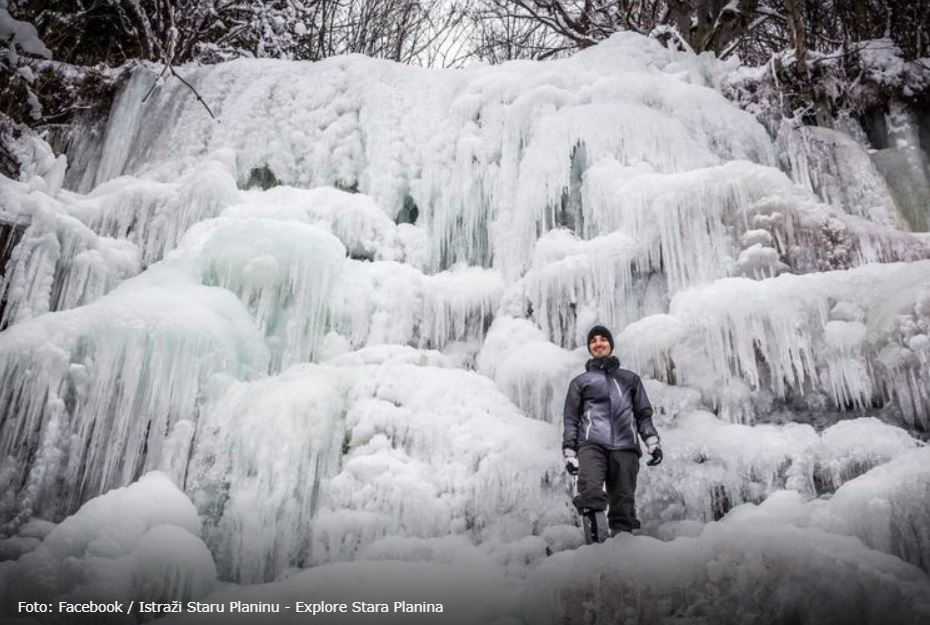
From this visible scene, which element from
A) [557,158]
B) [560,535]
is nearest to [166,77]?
[557,158]

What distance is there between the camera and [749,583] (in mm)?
2426

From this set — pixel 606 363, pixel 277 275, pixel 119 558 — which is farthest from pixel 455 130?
pixel 119 558

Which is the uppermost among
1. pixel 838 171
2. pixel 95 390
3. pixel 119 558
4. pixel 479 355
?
pixel 838 171

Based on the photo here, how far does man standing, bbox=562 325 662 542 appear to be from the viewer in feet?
9.95

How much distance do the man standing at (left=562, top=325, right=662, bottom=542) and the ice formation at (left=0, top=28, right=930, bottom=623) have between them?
33 cm

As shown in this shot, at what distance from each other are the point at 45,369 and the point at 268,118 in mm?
3461

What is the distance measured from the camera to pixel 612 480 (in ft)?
10.3

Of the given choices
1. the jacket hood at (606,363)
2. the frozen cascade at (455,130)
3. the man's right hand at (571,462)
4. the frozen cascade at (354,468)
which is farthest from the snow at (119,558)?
the frozen cascade at (455,130)

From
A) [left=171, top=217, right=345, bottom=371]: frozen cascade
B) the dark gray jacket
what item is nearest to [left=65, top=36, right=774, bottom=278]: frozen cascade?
[left=171, top=217, right=345, bottom=371]: frozen cascade

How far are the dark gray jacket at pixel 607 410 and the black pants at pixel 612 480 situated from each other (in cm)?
5

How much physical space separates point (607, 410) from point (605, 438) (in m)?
0.15

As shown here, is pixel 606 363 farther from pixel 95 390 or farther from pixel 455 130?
pixel 455 130

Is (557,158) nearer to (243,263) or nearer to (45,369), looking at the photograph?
(243,263)

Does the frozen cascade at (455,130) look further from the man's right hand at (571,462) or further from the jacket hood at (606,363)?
the man's right hand at (571,462)
